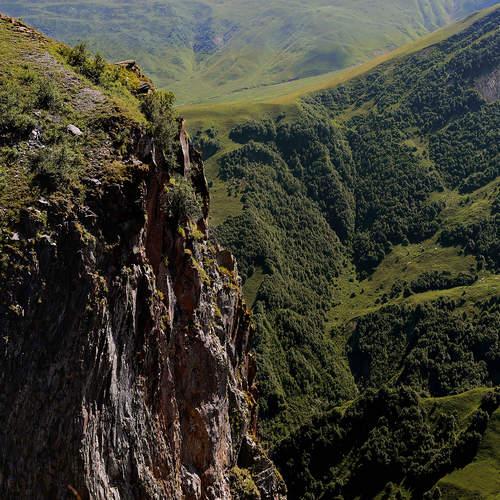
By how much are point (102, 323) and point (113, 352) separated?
209 centimetres

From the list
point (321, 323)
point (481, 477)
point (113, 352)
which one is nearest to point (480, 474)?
point (481, 477)

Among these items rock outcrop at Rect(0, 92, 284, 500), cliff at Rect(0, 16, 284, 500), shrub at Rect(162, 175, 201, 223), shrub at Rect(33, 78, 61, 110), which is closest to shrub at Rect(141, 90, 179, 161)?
cliff at Rect(0, 16, 284, 500)

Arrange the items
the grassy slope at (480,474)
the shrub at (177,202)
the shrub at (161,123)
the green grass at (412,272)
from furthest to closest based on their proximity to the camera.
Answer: the green grass at (412,272) → the grassy slope at (480,474) → the shrub at (161,123) → the shrub at (177,202)

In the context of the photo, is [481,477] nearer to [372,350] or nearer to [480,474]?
[480,474]

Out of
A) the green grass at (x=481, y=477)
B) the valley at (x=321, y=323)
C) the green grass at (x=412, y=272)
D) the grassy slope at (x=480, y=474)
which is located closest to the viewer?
the valley at (x=321, y=323)

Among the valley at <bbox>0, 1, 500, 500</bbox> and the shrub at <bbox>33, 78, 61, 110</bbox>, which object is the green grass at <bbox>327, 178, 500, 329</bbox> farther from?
the shrub at <bbox>33, 78, 61, 110</bbox>

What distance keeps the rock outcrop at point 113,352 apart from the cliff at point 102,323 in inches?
2.8

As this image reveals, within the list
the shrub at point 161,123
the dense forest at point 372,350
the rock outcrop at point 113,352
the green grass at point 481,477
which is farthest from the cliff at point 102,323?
the dense forest at point 372,350

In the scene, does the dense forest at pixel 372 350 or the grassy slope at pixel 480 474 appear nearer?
the grassy slope at pixel 480 474

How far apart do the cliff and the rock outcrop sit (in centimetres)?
7

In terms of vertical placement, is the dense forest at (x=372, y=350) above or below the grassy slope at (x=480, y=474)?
above

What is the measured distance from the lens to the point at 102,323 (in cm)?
2100

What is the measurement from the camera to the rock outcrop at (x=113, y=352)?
18.4 metres

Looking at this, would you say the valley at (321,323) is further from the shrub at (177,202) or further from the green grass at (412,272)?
the green grass at (412,272)
